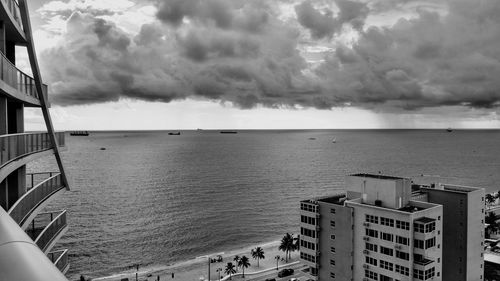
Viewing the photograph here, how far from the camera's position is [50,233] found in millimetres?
20375

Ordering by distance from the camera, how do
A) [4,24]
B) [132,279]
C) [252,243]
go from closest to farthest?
[4,24]
[132,279]
[252,243]

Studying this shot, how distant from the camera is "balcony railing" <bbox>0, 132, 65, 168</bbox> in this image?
529 inches

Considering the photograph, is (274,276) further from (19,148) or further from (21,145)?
(19,148)

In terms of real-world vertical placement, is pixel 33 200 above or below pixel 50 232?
above

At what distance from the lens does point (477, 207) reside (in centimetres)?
5206

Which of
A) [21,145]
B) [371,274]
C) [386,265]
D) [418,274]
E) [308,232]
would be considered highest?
[21,145]

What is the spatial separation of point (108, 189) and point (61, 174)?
125524mm

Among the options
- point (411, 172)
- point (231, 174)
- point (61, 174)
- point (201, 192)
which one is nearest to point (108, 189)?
point (201, 192)

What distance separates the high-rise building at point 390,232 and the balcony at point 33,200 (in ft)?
119

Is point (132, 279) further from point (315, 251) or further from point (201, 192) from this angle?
point (201, 192)

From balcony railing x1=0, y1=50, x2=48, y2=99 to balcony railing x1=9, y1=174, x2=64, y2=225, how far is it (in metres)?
4.46

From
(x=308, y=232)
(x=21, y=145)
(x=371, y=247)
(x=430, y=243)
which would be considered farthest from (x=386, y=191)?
(x=21, y=145)

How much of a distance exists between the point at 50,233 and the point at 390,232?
36.8 m

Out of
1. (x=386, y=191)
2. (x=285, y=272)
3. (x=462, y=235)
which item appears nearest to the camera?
(x=386, y=191)
